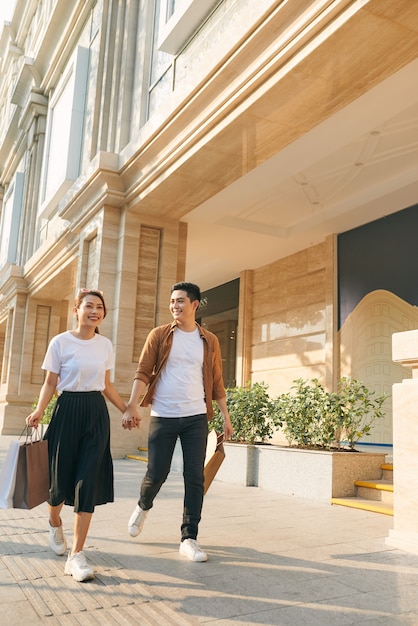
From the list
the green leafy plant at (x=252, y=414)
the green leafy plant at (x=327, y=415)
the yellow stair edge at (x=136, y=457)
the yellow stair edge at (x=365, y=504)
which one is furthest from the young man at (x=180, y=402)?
the yellow stair edge at (x=136, y=457)

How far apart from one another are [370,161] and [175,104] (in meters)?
3.57

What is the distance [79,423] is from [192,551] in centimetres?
101

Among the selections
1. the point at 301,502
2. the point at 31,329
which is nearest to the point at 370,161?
the point at 301,502

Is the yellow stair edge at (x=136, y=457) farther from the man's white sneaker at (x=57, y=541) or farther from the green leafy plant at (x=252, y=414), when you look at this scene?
the man's white sneaker at (x=57, y=541)

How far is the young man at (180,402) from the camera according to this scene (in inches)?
141

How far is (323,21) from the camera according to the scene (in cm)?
554

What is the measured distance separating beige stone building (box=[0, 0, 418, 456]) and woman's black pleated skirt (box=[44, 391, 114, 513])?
4.25 m

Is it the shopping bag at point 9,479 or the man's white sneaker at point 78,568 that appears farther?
the shopping bag at point 9,479

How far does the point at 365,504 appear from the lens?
5.43 metres

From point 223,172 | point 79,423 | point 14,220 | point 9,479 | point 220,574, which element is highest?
point 14,220

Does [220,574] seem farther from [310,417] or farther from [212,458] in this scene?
[310,417]

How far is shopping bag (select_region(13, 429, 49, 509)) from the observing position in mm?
3193

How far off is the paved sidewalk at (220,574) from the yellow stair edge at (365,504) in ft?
0.77

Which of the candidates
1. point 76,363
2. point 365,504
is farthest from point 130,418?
point 365,504
